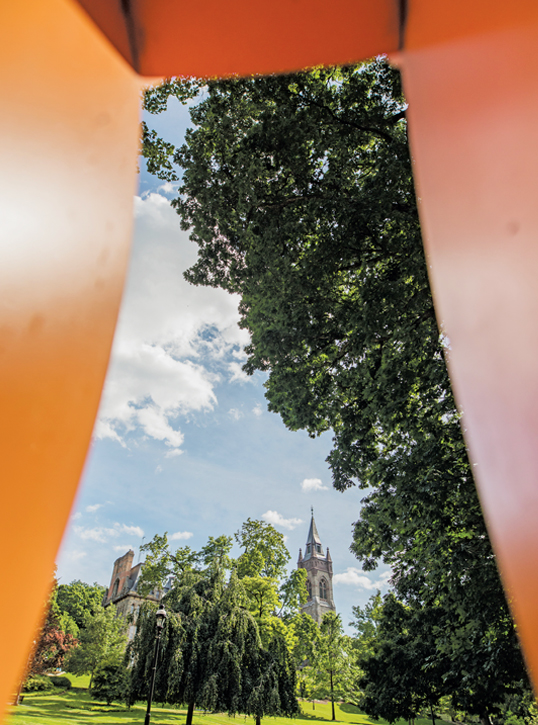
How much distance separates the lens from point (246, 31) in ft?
6.69

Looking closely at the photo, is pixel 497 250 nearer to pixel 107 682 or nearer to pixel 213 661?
pixel 213 661

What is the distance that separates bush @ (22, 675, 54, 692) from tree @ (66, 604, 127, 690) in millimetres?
1138

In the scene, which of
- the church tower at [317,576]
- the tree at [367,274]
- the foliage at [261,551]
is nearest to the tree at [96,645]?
the foliage at [261,551]

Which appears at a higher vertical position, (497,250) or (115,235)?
(115,235)

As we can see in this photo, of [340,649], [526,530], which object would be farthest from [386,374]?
[340,649]

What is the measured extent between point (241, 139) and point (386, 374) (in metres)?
4.15

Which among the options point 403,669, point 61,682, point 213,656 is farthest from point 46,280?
point 61,682

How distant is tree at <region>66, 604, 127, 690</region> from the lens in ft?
66.7

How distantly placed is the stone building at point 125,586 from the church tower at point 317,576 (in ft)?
79.1

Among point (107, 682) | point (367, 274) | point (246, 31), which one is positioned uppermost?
point (367, 274)

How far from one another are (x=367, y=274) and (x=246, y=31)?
525cm

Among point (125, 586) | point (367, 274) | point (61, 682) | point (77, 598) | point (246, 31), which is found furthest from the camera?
point (77, 598)

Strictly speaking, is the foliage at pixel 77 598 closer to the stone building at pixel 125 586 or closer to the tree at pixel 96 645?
the stone building at pixel 125 586

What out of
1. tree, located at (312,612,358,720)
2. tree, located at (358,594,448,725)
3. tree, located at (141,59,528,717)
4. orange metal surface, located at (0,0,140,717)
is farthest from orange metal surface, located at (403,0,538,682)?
tree, located at (312,612,358,720)
